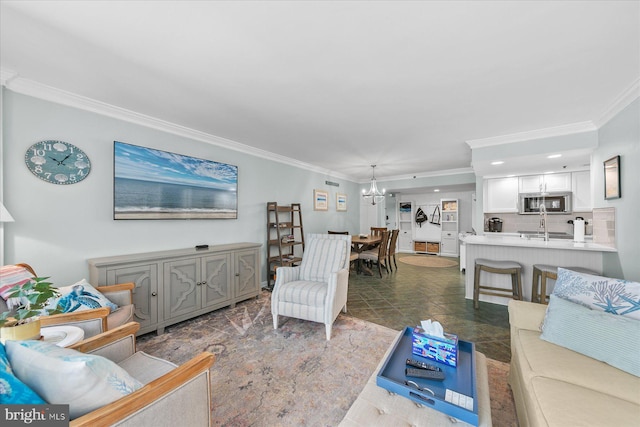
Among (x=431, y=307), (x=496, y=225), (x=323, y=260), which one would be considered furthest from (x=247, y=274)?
(x=496, y=225)

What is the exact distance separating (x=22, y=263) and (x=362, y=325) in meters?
3.25

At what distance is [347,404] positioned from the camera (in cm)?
168

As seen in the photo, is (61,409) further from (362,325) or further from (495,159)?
(495,159)

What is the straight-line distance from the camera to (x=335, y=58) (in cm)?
180

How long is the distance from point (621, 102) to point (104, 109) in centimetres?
522

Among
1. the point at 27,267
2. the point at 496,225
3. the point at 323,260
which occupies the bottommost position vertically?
the point at 323,260

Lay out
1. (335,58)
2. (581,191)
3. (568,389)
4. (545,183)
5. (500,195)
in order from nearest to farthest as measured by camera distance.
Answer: (568,389)
(335,58)
(581,191)
(545,183)
(500,195)

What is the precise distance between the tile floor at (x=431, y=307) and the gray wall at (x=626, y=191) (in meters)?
1.23

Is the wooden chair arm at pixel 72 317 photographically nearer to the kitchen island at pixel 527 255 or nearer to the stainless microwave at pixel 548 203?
the kitchen island at pixel 527 255

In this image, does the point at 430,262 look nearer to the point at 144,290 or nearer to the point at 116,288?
the point at 144,290

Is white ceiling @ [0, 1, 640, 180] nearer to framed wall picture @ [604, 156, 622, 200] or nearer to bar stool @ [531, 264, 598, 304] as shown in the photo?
framed wall picture @ [604, 156, 622, 200]

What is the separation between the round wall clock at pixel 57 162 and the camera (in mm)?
2211

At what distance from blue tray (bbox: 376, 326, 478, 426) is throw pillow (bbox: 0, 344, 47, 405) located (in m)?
1.33

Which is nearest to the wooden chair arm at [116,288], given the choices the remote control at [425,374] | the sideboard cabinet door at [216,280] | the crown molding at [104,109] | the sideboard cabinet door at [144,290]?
the sideboard cabinet door at [144,290]
